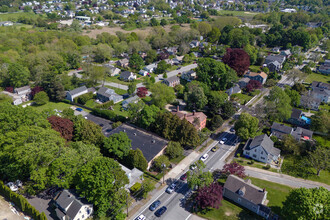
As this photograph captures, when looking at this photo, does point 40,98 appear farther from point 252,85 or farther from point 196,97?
point 252,85

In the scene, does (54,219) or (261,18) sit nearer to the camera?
(54,219)

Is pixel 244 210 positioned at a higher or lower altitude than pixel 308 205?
lower

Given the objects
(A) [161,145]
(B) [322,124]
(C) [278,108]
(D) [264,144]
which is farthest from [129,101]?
(B) [322,124]

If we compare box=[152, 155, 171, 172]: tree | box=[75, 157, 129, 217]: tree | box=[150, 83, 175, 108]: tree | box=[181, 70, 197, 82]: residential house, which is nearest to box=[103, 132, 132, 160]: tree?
box=[152, 155, 171, 172]: tree

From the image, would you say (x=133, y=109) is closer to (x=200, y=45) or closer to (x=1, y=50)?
(x=1, y=50)

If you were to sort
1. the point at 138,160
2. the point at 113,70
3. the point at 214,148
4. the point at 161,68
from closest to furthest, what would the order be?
the point at 138,160
the point at 214,148
the point at 113,70
the point at 161,68

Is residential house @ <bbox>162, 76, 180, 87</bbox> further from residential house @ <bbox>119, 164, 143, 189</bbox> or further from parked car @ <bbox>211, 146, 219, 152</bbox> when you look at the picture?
residential house @ <bbox>119, 164, 143, 189</bbox>

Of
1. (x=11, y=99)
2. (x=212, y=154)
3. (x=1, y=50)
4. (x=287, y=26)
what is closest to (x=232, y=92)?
(x=212, y=154)
